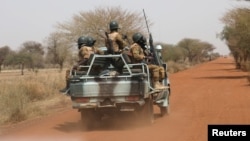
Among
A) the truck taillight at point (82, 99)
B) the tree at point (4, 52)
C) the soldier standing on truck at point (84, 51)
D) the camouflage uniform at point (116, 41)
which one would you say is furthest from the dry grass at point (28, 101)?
the tree at point (4, 52)

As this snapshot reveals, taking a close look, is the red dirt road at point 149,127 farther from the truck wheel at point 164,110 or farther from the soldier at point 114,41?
the soldier at point 114,41

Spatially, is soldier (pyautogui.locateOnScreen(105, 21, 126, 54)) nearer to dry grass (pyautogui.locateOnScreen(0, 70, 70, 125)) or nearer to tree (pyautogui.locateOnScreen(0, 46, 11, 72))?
dry grass (pyautogui.locateOnScreen(0, 70, 70, 125))

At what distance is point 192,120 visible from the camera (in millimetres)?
12992

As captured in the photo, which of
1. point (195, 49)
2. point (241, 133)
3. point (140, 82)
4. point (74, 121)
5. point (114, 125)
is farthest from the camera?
point (195, 49)

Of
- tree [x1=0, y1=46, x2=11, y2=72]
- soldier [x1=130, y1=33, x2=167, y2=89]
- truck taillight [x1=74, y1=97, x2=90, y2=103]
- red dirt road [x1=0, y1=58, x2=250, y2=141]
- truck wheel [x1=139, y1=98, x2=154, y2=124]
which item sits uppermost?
tree [x1=0, y1=46, x2=11, y2=72]

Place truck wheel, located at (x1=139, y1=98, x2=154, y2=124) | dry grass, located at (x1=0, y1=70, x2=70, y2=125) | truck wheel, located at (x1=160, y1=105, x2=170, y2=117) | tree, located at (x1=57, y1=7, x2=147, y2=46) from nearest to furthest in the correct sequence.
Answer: truck wheel, located at (x1=139, y1=98, x2=154, y2=124) → truck wheel, located at (x1=160, y1=105, x2=170, y2=117) → dry grass, located at (x1=0, y1=70, x2=70, y2=125) → tree, located at (x1=57, y1=7, x2=147, y2=46)

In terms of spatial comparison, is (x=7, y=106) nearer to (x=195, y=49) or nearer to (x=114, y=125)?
(x=114, y=125)

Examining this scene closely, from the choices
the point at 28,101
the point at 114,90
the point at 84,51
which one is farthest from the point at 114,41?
the point at 28,101

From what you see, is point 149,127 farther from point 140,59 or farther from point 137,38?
point 137,38

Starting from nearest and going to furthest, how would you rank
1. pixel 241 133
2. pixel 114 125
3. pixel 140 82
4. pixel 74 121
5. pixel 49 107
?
1. pixel 241 133
2. pixel 140 82
3. pixel 114 125
4. pixel 74 121
5. pixel 49 107

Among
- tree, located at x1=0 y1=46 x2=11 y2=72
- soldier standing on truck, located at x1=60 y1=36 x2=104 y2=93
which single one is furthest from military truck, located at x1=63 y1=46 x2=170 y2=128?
tree, located at x1=0 y1=46 x2=11 y2=72

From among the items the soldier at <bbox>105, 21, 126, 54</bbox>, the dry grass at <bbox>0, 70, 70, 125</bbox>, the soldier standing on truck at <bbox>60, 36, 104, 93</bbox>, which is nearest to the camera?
the soldier standing on truck at <bbox>60, 36, 104, 93</bbox>

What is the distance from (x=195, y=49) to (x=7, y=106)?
371 feet

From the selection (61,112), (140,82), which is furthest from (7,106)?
(140,82)
